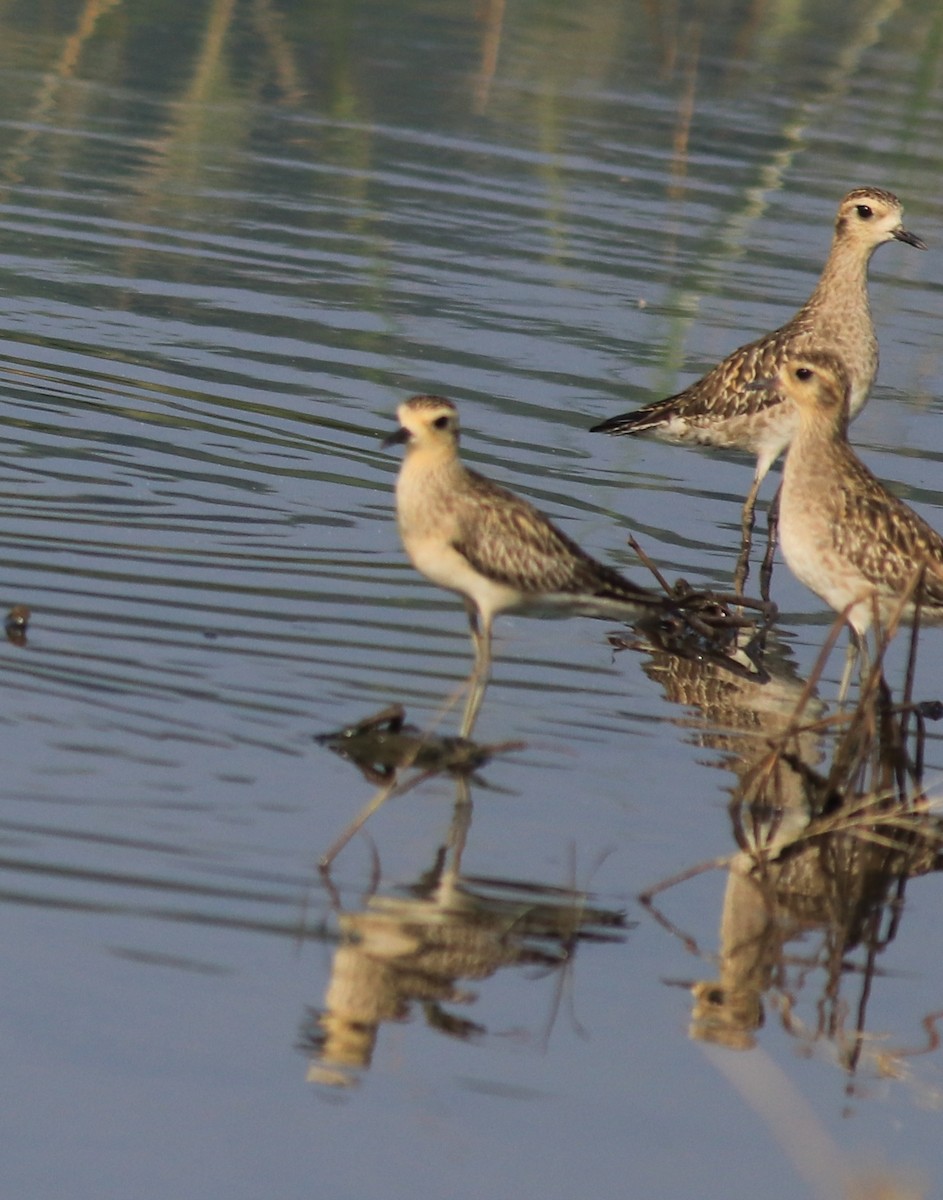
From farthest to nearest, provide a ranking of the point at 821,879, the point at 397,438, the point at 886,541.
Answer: the point at 886,541, the point at 397,438, the point at 821,879

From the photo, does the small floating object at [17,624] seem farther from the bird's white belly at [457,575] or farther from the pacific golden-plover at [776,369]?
the pacific golden-plover at [776,369]

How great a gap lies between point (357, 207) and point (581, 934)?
12.7 m

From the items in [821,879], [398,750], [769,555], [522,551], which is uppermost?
[769,555]

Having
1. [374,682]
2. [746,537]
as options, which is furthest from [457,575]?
[746,537]

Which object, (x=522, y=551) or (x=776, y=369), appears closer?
(x=522, y=551)

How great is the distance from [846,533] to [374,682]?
6.78ft

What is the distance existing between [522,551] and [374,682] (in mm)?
775

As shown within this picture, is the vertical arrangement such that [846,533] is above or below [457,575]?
above

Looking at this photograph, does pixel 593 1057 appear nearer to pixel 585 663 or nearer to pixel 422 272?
pixel 585 663

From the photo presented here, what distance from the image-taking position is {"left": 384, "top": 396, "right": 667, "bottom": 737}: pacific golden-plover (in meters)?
8.88

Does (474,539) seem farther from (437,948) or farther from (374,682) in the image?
(437,948)

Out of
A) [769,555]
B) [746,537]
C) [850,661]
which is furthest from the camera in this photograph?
[746,537]

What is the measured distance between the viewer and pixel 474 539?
8.91 metres

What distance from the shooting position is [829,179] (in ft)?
71.6
